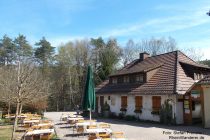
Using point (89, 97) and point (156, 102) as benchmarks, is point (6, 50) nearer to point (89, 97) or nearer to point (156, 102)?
point (156, 102)

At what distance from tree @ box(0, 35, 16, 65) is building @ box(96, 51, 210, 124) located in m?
34.1

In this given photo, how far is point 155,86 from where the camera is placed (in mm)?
25328

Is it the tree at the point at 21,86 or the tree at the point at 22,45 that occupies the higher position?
the tree at the point at 22,45

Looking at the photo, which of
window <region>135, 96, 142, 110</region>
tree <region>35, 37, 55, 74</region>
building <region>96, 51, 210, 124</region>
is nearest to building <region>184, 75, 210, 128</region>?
building <region>96, 51, 210, 124</region>

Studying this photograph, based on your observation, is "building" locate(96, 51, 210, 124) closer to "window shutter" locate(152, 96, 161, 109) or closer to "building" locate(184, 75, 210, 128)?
"window shutter" locate(152, 96, 161, 109)

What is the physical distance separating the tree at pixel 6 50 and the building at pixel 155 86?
34.1 metres

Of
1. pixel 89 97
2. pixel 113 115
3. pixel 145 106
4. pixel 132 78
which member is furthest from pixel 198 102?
pixel 89 97

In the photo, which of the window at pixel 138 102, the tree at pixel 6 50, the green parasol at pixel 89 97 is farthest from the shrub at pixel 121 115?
the tree at pixel 6 50

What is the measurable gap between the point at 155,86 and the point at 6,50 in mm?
43278

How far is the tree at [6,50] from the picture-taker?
6025 centimetres

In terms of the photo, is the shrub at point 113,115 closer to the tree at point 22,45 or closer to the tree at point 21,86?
the tree at point 21,86

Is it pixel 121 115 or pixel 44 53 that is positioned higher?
pixel 44 53

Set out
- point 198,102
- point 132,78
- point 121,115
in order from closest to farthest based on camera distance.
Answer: point 198,102 < point 121,115 < point 132,78

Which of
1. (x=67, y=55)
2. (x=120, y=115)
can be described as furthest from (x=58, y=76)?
(x=120, y=115)
